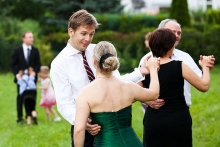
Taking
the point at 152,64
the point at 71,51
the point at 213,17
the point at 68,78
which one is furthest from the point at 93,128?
the point at 213,17

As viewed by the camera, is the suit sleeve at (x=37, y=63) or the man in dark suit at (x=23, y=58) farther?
Result: the suit sleeve at (x=37, y=63)

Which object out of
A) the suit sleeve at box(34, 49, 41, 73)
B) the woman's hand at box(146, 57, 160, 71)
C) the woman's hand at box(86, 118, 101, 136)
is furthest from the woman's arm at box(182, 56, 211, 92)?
the suit sleeve at box(34, 49, 41, 73)

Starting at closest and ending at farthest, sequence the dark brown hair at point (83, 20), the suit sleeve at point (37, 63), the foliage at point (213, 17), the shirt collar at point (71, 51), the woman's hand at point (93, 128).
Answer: the woman's hand at point (93, 128) → the dark brown hair at point (83, 20) → the shirt collar at point (71, 51) → the suit sleeve at point (37, 63) → the foliage at point (213, 17)

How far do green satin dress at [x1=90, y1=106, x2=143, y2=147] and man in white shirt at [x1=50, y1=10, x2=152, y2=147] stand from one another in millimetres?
464

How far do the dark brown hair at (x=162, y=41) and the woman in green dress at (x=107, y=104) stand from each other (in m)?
0.90

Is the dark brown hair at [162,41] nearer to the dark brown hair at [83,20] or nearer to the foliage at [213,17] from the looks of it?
the dark brown hair at [83,20]

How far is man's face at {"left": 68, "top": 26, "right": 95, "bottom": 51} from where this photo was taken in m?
5.37

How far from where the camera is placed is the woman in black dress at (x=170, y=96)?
224 inches

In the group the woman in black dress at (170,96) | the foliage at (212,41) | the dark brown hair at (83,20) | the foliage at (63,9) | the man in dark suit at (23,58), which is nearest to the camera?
the dark brown hair at (83,20)

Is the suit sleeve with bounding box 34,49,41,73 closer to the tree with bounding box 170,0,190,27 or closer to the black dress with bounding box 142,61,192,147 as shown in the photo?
the black dress with bounding box 142,61,192,147

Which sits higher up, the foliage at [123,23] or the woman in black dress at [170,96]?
the foliage at [123,23]

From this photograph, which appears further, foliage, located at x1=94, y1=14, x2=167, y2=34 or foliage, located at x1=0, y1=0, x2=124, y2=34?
foliage, located at x1=94, y1=14, x2=167, y2=34

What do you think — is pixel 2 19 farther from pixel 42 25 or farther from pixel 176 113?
pixel 176 113

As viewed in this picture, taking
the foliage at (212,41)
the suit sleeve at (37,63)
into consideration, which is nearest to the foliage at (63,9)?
the foliage at (212,41)
